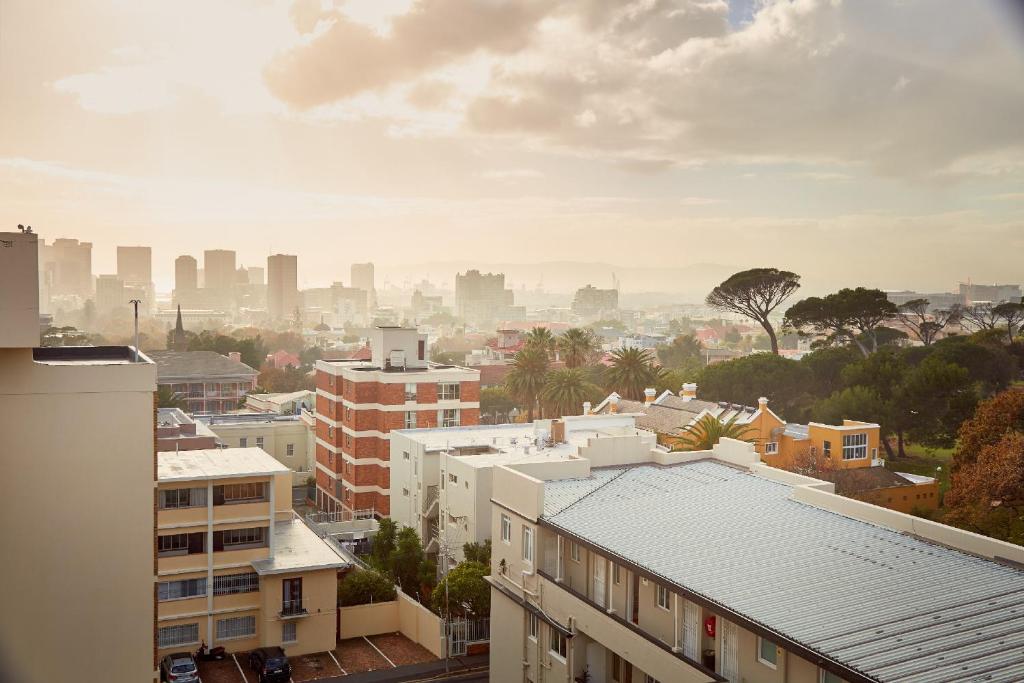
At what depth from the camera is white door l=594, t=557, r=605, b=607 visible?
20.1 m

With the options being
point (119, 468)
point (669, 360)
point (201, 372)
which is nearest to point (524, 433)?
point (119, 468)

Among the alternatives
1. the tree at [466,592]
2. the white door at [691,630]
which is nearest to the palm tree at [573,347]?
the tree at [466,592]

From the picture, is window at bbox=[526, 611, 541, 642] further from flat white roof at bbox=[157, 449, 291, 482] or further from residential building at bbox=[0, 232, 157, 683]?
flat white roof at bbox=[157, 449, 291, 482]

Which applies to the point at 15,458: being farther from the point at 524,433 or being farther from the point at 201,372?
the point at 201,372

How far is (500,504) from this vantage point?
23844 millimetres

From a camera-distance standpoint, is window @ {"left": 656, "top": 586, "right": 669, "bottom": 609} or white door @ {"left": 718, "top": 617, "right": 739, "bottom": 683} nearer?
white door @ {"left": 718, "top": 617, "right": 739, "bottom": 683}

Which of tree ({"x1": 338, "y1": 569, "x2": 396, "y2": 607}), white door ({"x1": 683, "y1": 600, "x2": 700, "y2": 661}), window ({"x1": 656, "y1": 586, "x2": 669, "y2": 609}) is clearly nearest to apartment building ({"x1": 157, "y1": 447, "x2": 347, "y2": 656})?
tree ({"x1": 338, "y1": 569, "x2": 396, "y2": 607})

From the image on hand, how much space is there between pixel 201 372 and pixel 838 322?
5665 cm

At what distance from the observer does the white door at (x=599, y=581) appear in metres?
20.1

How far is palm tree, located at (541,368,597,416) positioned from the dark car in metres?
37.0

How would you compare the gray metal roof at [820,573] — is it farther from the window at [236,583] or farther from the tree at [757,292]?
the tree at [757,292]

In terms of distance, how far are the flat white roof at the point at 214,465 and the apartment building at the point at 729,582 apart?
8.88 metres

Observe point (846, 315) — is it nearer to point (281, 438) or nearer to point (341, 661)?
point (281, 438)

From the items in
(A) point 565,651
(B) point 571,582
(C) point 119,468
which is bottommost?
(A) point 565,651
